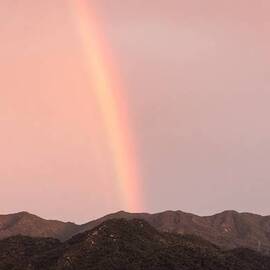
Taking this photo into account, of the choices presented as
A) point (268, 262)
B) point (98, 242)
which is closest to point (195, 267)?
point (98, 242)

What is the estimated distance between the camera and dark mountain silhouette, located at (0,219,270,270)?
127 metres

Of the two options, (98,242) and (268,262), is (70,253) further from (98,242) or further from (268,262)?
(268,262)

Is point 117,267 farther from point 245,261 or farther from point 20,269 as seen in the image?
point 245,261

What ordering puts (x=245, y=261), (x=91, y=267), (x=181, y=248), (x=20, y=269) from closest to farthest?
(x=91, y=267), (x=20, y=269), (x=181, y=248), (x=245, y=261)

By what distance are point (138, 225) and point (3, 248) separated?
33.3m

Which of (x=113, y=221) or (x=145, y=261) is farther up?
(x=113, y=221)

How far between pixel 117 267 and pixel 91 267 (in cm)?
513

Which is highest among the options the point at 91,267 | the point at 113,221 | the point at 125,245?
the point at 113,221

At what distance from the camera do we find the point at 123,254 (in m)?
130

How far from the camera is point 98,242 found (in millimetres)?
134750

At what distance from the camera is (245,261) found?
150500 mm

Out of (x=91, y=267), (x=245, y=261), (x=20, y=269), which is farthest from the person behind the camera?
(x=245, y=261)

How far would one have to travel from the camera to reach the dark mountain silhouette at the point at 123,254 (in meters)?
127

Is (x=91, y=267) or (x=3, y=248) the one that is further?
(x=3, y=248)
